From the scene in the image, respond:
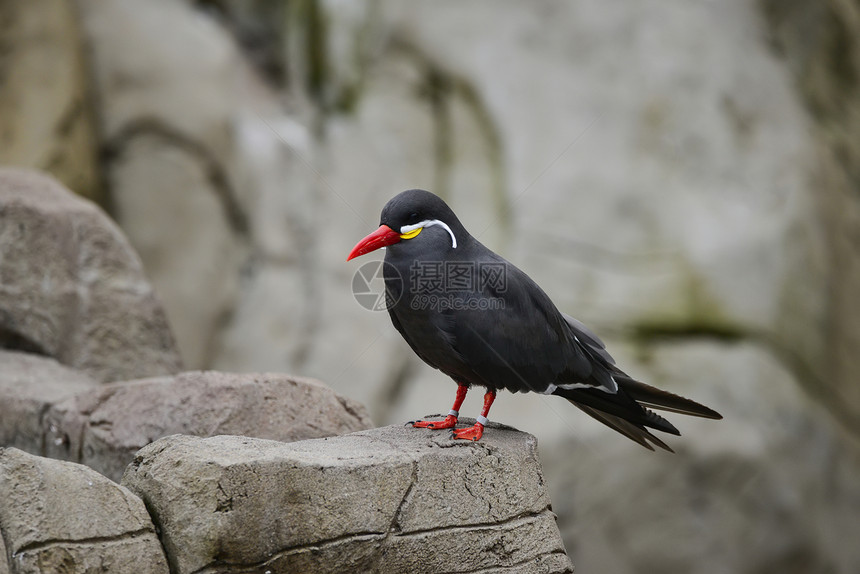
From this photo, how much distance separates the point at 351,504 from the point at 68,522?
912 millimetres

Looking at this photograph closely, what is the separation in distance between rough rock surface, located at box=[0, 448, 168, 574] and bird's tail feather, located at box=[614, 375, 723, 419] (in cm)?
205

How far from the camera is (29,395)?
4516 mm

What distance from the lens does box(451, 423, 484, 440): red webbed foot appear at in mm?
3625

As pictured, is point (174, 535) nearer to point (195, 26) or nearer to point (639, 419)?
point (639, 419)

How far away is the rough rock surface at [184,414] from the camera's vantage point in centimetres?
409

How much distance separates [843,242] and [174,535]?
23.2ft

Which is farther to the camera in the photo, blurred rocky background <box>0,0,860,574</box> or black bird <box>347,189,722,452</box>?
blurred rocky background <box>0,0,860,574</box>

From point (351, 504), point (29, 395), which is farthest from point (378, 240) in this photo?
point (29, 395)

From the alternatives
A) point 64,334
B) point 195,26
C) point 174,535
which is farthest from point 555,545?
point 195,26

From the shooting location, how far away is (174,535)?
2908 mm

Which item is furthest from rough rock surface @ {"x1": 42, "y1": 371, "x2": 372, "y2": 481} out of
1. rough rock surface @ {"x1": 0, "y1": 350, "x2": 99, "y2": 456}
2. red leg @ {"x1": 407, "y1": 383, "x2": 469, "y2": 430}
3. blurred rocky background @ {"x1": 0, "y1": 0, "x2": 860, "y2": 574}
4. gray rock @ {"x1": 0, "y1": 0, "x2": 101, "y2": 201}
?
gray rock @ {"x1": 0, "y1": 0, "x2": 101, "y2": 201}

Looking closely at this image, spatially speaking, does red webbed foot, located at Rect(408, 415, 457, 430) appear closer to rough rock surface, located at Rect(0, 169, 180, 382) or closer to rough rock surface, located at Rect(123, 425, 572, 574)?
rough rock surface, located at Rect(123, 425, 572, 574)

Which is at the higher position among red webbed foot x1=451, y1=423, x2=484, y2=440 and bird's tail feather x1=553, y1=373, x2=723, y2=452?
bird's tail feather x1=553, y1=373, x2=723, y2=452

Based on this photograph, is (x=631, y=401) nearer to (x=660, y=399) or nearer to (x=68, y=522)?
(x=660, y=399)
